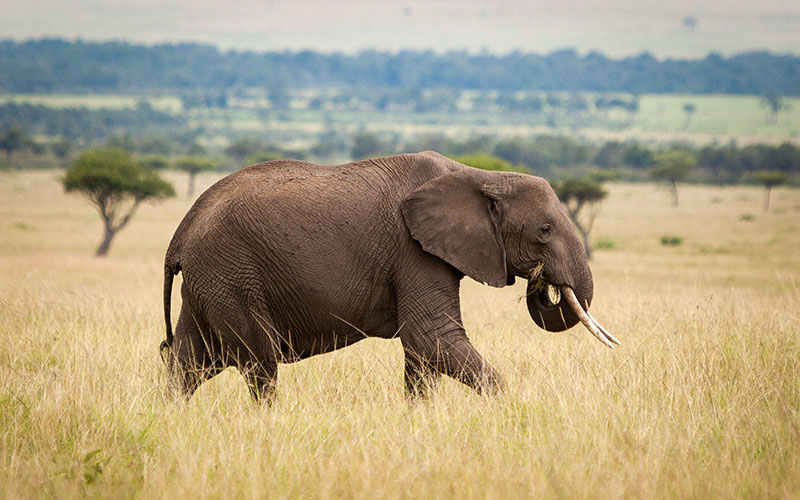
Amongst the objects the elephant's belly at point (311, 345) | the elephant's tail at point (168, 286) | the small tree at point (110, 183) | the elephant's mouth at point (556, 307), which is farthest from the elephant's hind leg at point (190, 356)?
the small tree at point (110, 183)

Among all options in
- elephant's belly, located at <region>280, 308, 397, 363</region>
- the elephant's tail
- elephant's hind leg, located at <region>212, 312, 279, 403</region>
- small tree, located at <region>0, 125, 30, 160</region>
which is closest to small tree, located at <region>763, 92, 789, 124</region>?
small tree, located at <region>0, 125, 30, 160</region>

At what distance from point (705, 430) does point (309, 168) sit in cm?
336

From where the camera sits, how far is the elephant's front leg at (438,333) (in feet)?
20.4

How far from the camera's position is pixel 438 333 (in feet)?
20.5

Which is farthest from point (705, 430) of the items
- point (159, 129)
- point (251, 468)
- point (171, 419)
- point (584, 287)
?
point (159, 129)

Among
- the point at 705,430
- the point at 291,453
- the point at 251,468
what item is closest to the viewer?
the point at 251,468

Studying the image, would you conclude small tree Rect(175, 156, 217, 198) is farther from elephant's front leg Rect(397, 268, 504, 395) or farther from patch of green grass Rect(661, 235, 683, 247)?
elephant's front leg Rect(397, 268, 504, 395)

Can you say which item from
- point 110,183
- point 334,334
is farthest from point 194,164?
point 334,334

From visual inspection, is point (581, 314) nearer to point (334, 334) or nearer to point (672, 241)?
point (334, 334)

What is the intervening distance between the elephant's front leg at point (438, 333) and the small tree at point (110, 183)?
98.5 feet

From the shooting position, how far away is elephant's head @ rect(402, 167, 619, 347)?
6.26 m

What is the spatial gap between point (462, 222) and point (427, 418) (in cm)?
141

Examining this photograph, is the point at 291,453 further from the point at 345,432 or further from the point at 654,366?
the point at 654,366

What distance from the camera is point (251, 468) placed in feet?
15.6
